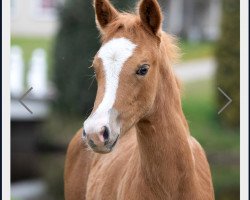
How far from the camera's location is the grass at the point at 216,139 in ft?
24.3

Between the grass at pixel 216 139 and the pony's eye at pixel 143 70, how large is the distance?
3858 millimetres

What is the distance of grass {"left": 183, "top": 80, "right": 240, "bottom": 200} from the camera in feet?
24.3

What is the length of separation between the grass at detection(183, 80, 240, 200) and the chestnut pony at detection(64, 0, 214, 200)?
3.51 meters

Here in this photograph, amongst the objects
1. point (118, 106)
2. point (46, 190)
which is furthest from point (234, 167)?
point (118, 106)

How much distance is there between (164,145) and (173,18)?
7177mm

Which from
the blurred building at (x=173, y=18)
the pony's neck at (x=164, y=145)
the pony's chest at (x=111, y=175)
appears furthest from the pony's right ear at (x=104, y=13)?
the blurred building at (x=173, y=18)

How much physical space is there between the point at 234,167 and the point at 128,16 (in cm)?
450

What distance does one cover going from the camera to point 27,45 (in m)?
10.2

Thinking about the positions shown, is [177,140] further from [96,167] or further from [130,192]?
[96,167]

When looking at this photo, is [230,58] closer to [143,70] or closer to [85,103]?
[85,103]

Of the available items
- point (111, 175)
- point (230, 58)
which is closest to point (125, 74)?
point (111, 175)
